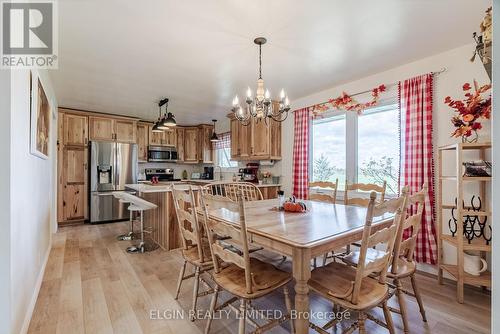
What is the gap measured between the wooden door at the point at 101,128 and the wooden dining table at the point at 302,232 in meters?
4.18

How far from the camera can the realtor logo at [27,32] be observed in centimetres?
140

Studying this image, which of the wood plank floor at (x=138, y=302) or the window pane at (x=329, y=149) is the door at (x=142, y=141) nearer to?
the wood plank floor at (x=138, y=302)

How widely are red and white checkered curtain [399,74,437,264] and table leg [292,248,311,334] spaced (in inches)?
81.3

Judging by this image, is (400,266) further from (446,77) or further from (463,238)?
(446,77)

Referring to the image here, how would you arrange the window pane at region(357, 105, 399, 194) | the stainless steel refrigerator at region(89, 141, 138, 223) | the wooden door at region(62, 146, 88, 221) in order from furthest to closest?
the stainless steel refrigerator at region(89, 141, 138, 223) < the wooden door at region(62, 146, 88, 221) < the window pane at region(357, 105, 399, 194)

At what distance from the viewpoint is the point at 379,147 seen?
312cm

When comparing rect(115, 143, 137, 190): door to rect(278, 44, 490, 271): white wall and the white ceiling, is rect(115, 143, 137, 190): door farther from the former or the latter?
rect(278, 44, 490, 271): white wall

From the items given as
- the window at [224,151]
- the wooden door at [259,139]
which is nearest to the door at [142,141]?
the window at [224,151]

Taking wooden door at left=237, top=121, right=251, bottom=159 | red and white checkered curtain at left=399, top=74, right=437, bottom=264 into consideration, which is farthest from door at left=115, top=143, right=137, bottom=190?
red and white checkered curtain at left=399, top=74, right=437, bottom=264

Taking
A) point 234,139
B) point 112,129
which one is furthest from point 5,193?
point 112,129

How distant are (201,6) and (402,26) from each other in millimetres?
1698

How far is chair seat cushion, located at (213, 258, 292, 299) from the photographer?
1.43 metres

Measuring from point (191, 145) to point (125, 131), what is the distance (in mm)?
1706

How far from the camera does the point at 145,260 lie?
295 centimetres
